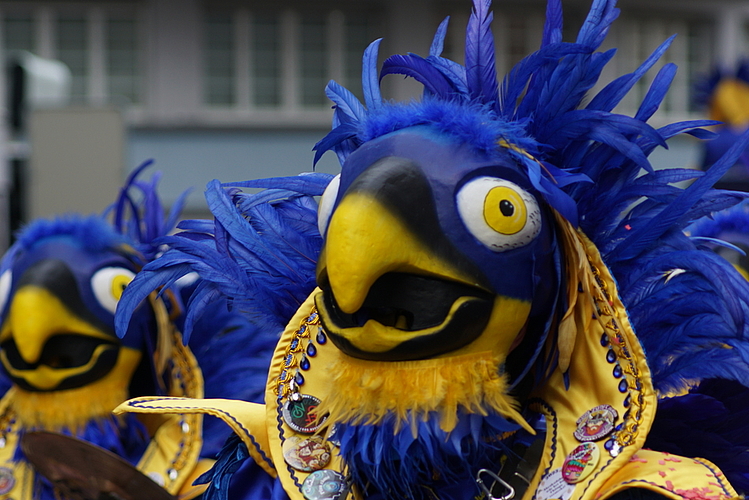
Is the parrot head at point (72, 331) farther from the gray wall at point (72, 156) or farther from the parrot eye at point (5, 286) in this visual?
the gray wall at point (72, 156)

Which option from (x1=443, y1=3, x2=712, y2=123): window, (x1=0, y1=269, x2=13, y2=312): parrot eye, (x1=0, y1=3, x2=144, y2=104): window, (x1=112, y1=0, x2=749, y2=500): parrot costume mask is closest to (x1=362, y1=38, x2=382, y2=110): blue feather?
(x1=112, y1=0, x2=749, y2=500): parrot costume mask

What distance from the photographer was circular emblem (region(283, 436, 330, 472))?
4.42 ft

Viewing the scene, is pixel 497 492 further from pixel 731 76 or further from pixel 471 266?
pixel 731 76

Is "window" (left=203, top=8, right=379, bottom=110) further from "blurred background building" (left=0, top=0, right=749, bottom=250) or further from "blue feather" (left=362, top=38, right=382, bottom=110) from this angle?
"blue feather" (left=362, top=38, right=382, bottom=110)

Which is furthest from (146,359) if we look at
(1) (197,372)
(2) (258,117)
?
(2) (258,117)

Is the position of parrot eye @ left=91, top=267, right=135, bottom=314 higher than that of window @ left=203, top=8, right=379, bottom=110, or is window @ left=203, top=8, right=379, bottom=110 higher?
window @ left=203, top=8, right=379, bottom=110

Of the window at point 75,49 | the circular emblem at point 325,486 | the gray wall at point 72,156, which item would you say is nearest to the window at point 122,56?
the window at point 75,49

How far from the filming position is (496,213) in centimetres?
121

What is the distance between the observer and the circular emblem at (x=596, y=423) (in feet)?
4.21

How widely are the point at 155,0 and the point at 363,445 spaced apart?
750 cm

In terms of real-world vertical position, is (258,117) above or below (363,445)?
above

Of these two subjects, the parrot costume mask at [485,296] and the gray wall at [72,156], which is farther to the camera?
the gray wall at [72,156]

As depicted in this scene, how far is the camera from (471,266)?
1.20 m

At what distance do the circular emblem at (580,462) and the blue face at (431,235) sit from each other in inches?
8.4
